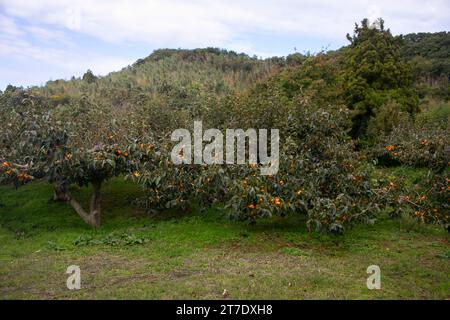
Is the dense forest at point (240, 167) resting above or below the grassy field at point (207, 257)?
above

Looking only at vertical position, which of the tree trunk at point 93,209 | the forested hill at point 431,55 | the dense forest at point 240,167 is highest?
Answer: the forested hill at point 431,55

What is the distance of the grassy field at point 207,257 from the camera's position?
5.42 m

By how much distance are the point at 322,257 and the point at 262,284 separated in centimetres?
165

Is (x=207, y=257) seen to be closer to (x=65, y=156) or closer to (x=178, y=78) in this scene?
(x=65, y=156)

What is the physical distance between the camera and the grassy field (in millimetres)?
5418

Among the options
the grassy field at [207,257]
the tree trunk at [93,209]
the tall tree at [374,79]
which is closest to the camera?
the grassy field at [207,257]

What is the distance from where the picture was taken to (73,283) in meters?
5.66

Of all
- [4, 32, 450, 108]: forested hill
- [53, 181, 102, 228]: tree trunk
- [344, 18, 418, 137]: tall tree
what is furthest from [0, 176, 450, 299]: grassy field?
[4, 32, 450, 108]: forested hill

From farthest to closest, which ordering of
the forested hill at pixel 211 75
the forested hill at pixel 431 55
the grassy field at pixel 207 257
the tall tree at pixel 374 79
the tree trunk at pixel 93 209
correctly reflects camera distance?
the forested hill at pixel 431 55
the forested hill at pixel 211 75
the tall tree at pixel 374 79
the tree trunk at pixel 93 209
the grassy field at pixel 207 257

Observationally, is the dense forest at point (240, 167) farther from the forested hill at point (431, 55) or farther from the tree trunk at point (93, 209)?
the forested hill at point (431, 55)

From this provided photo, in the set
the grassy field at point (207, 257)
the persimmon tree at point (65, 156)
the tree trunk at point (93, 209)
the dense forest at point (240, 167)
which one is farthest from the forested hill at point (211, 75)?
the grassy field at point (207, 257)

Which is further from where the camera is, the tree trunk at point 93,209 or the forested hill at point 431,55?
the forested hill at point 431,55
